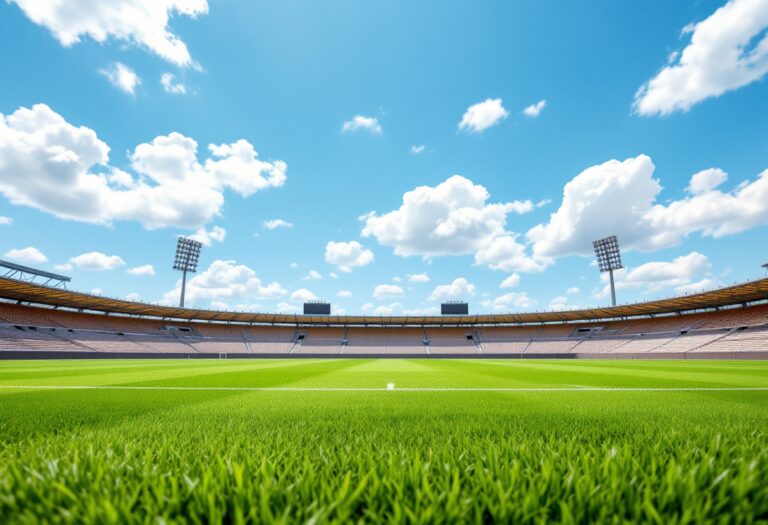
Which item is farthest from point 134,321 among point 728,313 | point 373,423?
point 728,313

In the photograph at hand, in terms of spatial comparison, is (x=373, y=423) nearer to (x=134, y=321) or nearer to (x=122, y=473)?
(x=122, y=473)

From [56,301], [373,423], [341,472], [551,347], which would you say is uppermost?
[56,301]

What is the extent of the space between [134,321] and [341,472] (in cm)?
5380

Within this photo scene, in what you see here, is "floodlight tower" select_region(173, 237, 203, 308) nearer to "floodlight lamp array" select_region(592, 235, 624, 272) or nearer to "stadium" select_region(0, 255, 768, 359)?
"stadium" select_region(0, 255, 768, 359)

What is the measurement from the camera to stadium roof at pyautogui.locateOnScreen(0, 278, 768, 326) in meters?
31.4

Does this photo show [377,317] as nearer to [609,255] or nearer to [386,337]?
[386,337]

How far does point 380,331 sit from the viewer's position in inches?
2094

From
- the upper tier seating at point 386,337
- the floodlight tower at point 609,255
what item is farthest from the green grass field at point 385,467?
the floodlight tower at point 609,255

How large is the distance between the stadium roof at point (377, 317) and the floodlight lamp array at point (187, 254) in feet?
27.9

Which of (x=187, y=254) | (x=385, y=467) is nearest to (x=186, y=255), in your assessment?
(x=187, y=254)

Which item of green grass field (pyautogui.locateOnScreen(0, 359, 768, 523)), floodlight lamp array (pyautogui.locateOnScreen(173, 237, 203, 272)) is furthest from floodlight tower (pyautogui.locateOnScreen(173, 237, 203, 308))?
green grass field (pyautogui.locateOnScreen(0, 359, 768, 523))

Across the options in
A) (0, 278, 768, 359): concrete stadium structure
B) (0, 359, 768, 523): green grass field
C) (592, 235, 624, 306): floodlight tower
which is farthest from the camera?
(592, 235, 624, 306): floodlight tower

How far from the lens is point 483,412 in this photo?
12.0ft

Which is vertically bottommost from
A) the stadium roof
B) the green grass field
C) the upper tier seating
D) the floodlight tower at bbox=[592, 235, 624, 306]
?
the upper tier seating
